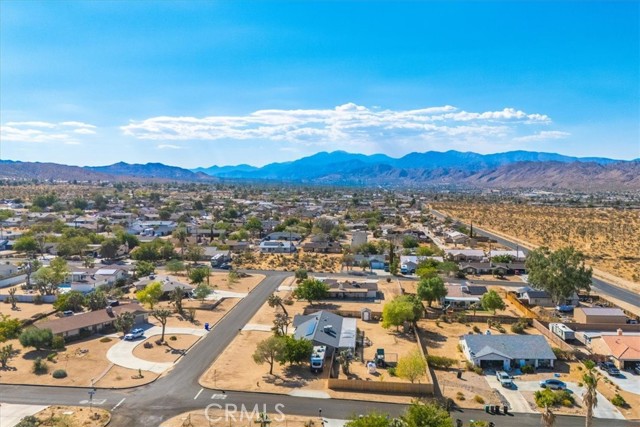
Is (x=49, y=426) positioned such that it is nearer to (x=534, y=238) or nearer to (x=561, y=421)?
(x=561, y=421)

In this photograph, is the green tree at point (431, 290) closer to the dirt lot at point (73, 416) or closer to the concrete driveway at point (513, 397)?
the concrete driveway at point (513, 397)

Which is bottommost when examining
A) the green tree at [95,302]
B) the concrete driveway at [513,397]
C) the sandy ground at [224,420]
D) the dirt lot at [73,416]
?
the dirt lot at [73,416]

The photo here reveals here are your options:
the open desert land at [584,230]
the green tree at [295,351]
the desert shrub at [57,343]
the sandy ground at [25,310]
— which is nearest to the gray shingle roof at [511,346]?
the green tree at [295,351]

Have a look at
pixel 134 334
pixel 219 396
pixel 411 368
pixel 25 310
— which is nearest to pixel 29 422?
pixel 219 396

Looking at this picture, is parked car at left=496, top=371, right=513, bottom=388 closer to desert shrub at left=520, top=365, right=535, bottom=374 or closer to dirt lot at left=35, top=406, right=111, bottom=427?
desert shrub at left=520, top=365, right=535, bottom=374

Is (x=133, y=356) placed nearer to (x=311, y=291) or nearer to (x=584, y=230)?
(x=311, y=291)

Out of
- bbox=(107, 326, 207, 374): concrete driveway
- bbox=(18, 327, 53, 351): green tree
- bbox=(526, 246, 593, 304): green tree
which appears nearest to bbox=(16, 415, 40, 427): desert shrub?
bbox=(107, 326, 207, 374): concrete driveway

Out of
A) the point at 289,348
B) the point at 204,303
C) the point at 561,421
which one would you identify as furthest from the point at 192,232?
the point at 561,421
